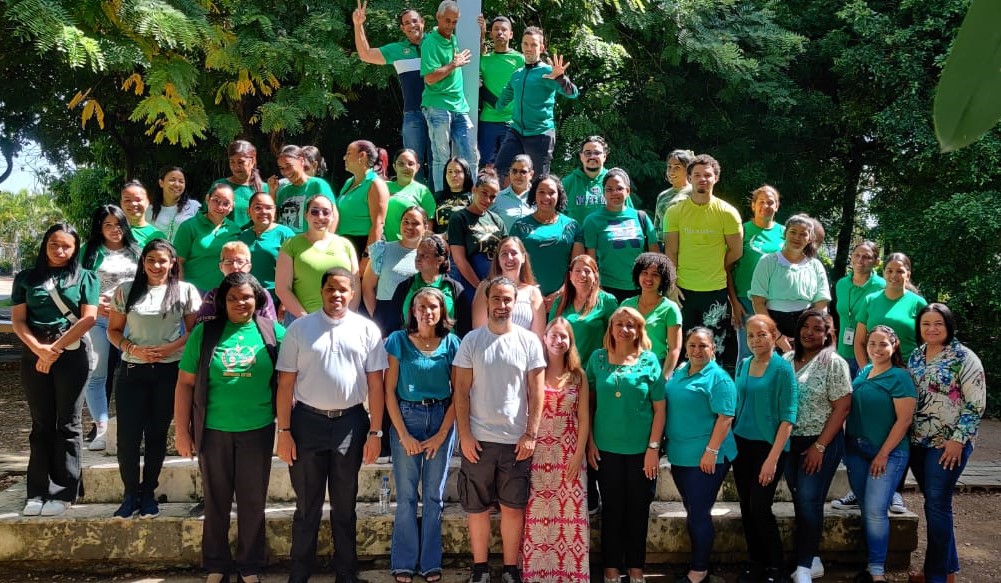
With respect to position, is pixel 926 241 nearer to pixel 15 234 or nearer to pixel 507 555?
pixel 507 555

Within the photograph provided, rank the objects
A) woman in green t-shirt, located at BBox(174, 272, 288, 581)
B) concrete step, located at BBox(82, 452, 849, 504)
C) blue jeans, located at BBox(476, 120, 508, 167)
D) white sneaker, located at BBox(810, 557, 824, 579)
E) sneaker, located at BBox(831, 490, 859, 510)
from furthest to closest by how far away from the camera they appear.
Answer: blue jeans, located at BBox(476, 120, 508, 167) < sneaker, located at BBox(831, 490, 859, 510) < concrete step, located at BBox(82, 452, 849, 504) < white sneaker, located at BBox(810, 557, 824, 579) < woman in green t-shirt, located at BBox(174, 272, 288, 581)

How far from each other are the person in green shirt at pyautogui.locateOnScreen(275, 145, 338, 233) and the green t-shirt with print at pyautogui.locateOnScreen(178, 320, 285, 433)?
Answer: 6.14 ft

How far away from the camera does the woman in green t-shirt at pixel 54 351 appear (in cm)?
539

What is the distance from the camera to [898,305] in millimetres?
6133

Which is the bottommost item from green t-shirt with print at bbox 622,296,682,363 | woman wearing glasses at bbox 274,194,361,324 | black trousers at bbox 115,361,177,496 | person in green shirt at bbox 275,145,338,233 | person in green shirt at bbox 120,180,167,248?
black trousers at bbox 115,361,177,496

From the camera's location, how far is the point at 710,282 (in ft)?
20.2

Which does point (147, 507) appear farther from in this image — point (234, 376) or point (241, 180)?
point (241, 180)

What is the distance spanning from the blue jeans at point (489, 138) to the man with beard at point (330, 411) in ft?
11.4

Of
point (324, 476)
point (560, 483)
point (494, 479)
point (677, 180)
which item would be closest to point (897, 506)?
point (560, 483)

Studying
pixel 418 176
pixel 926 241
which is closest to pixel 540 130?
pixel 418 176

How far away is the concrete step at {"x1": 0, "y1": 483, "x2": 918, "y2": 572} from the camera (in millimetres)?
5520

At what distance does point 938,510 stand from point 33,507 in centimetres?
545

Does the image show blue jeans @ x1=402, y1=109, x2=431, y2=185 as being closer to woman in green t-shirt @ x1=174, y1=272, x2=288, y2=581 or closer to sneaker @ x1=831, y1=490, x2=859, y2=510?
woman in green t-shirt @ x1=174, y1=272, x2=288, y2=581

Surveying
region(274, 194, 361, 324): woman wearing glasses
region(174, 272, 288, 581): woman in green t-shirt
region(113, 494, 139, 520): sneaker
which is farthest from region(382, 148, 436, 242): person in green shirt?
region(113, 494, 139, 520): sneaker
